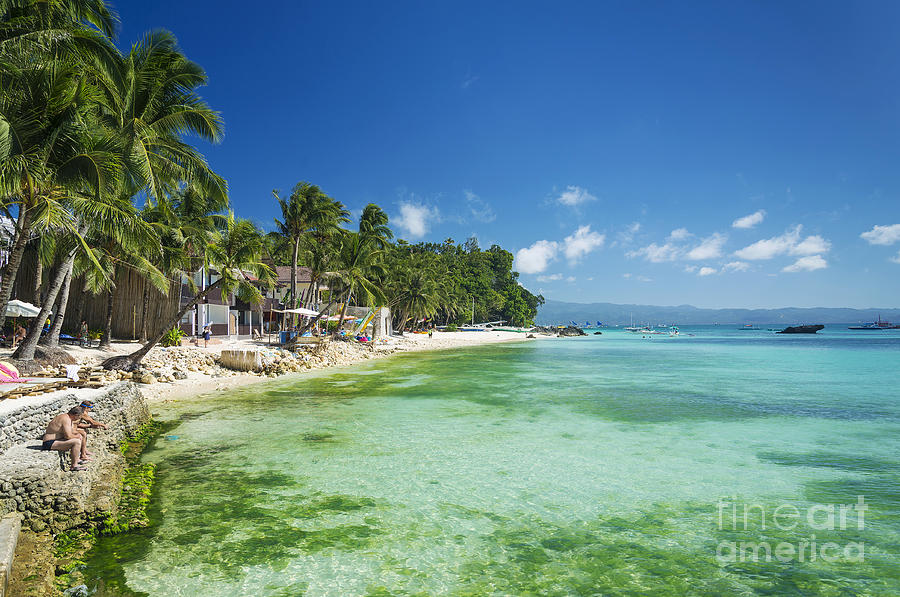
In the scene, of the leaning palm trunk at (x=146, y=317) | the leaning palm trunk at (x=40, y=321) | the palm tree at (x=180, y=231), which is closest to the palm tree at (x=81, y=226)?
the leaning palm trunk at (x=40, y=321)

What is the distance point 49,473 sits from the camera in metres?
5.35

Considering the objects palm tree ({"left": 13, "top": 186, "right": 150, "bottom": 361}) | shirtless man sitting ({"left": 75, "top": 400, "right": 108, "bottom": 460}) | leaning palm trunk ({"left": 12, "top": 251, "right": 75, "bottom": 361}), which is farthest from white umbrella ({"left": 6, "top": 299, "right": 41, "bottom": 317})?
shirtless man sitting ({"left": 75, "top": 400, "right": 108, "bottom": 460})

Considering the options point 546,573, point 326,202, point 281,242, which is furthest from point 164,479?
point 281,242

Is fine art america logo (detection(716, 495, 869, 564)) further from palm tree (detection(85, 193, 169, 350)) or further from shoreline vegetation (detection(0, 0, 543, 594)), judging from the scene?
palm tree (detection(85, 193, 169, 350))

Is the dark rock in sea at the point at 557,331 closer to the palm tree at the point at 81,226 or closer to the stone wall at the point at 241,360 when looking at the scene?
the stone wall at the point at 241,360

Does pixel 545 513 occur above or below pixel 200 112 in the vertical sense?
below

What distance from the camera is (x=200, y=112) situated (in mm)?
14812

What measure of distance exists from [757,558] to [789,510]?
5.92 feet

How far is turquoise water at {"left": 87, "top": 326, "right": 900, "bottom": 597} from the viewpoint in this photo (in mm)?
4703

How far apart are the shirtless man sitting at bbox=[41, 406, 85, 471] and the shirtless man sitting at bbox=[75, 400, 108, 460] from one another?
0.59ft

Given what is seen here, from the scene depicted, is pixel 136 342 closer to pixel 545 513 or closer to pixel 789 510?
pixel 545 513

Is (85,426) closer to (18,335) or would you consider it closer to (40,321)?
(40,321)

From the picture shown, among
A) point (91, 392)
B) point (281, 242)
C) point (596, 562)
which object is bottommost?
point (596, 562)

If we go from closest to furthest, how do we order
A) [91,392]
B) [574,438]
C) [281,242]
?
1. [91,392]
2. [574,438]
3. [281,242]
